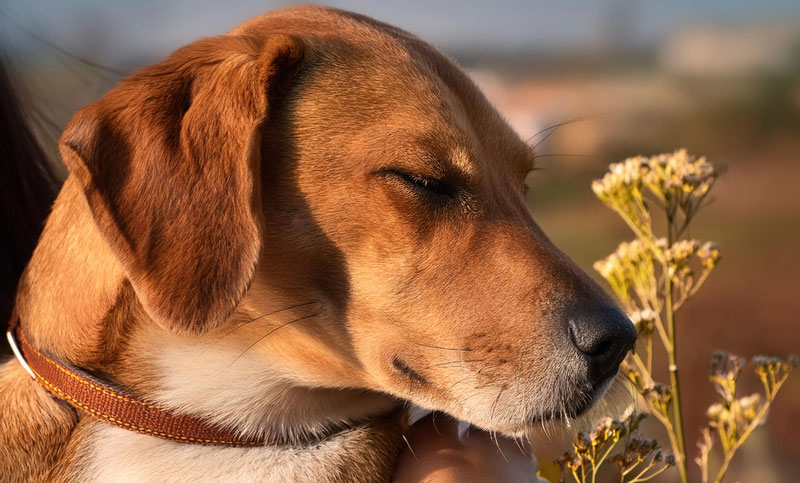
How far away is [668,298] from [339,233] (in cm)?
94

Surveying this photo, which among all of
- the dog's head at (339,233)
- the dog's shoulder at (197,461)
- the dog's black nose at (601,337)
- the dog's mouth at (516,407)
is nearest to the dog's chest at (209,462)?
the dog's shoulder at (197,461)

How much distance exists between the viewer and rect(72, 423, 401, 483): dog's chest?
7.54 ft

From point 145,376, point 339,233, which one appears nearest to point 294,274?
point 339,233

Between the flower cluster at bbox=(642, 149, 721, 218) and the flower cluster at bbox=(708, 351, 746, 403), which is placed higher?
the flower cluster at bbox=(642, 149, 721, 218)

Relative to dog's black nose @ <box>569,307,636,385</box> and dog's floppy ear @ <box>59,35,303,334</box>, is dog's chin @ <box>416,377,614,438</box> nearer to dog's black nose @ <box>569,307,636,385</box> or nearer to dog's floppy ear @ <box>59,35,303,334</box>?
dog's black nose @ <box>569,307,636,385</box>

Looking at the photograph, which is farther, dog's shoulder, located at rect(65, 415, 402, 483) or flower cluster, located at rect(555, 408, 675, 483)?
dog's shoulder, located at rect(65, 415, 402, 483)

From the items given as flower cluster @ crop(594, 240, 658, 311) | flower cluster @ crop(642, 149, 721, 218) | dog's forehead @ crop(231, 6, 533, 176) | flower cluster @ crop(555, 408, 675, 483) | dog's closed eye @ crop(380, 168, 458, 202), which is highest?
dog's forehead @ crop(231, 6, 533, 176)

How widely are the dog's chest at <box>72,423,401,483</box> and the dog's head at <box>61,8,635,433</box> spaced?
0.20 meters

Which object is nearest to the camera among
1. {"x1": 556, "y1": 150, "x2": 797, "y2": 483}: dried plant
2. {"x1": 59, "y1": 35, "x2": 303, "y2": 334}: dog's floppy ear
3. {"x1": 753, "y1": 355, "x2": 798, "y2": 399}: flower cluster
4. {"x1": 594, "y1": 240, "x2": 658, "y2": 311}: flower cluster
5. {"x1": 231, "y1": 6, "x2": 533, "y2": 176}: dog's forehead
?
{"x1": 59, "y1": 35, "x2": 303, "y2": 334}: dog's floppy ear

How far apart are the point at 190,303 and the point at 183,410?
384mm

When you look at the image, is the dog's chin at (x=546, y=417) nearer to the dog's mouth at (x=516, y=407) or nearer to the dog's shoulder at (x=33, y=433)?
the dog's mouth at (x=516, y=407)

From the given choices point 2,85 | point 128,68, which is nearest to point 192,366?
point 2,85

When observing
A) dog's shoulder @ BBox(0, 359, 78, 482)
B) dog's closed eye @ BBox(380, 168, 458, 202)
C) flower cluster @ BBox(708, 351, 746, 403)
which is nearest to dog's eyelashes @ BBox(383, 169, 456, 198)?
dog's closed eye @ BBox(380, 168, 458, 202)

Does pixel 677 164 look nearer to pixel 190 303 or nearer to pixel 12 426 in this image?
pixel 190 303
